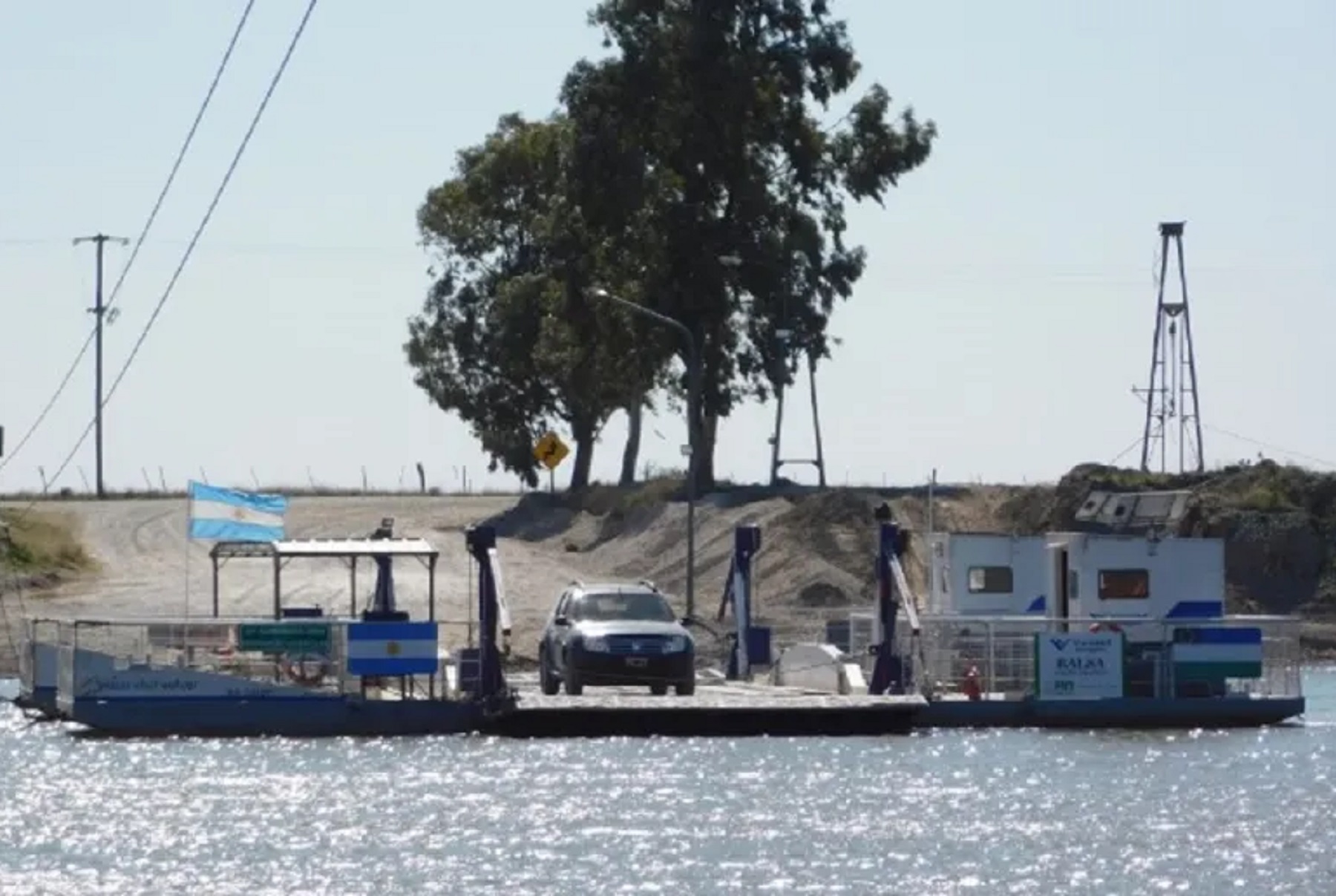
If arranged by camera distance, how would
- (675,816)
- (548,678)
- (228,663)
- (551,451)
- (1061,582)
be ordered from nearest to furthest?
(675,816), (228,663), (548,678), (1061,582), (551,451)

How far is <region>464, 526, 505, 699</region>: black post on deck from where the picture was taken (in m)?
47.8

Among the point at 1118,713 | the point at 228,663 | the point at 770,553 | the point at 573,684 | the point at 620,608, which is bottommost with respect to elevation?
the point at 1118,713

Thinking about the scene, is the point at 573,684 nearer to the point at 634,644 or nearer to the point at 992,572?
the point at 634,644

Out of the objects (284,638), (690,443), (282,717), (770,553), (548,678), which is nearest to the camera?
(284,638)

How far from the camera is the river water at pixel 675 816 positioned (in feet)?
106

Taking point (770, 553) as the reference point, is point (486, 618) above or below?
below

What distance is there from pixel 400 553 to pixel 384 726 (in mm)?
2502

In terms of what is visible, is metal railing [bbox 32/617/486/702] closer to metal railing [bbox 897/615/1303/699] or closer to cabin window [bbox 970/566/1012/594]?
metal railing [bbox 897/615/1303/699]

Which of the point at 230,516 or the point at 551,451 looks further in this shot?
the point at 551,451

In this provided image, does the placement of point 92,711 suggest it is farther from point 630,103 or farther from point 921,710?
point 630,103

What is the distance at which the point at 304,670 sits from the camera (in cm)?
5075

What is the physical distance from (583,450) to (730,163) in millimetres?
20670

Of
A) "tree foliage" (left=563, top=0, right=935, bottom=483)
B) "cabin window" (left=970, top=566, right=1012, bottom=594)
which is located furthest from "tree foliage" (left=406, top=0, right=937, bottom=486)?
"cabin window" (left=970, top=566, right=1012, bottom=594)

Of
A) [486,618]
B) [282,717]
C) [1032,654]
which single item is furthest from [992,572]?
[282,717]
